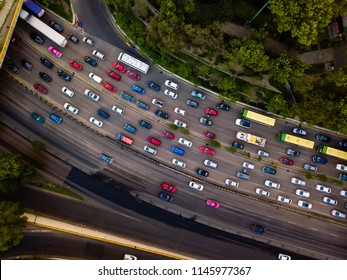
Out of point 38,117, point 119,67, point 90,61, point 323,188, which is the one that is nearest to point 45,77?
point 38,117

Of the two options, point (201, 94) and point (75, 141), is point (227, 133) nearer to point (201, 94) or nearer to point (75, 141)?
point (201, 94)

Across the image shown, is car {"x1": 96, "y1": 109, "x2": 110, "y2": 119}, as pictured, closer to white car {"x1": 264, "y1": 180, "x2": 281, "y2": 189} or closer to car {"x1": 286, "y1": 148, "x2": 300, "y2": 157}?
white car {"x1": 264, "y1": 180, "x2": 281, "y2": 189}

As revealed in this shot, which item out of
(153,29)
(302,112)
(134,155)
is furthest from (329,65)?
(134,155)

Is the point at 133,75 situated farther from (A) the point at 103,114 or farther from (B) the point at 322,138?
(B) the point at 322,138

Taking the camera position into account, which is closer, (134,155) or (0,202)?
(0,202)

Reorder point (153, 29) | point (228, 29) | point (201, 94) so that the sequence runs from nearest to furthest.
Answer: point (153, 29) → point (228, 29) → point (201, 94)

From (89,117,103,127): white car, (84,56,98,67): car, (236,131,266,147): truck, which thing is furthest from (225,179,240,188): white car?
(84,56,98,67): car
